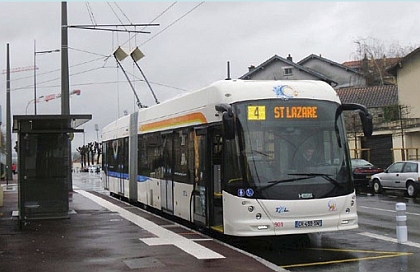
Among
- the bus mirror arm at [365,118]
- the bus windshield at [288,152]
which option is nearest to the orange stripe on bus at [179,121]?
the bus windshield at [288,152]

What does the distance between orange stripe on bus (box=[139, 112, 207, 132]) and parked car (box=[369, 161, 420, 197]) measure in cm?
1228

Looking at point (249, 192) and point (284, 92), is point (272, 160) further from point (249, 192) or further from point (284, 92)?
point (284, 92)

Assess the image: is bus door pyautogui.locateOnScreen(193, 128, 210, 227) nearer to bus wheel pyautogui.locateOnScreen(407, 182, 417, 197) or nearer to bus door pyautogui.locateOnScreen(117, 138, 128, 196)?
bus door pyautogui.locateOnScreen(117, 138, 128, 196)

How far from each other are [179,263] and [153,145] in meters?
8.64

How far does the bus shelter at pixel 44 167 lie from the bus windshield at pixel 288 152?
21.0 ft

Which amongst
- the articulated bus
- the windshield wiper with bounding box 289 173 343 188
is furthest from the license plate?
the windshield wiper with bounding box 289 173 343 188

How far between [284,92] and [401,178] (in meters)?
16.7

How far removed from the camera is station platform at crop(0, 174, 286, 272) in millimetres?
9977

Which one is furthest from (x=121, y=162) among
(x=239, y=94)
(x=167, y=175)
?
(x=239, y=94)

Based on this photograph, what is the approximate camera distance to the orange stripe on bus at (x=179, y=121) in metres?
13.9

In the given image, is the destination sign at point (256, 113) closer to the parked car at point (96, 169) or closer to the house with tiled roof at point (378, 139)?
the house with tiled roof at point (378, 139)

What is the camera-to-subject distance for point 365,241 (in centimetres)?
1330

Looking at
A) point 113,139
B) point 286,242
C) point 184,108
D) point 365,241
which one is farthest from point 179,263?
point 113,139

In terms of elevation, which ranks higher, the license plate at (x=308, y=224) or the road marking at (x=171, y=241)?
the license plate at (x=308, y=224)
